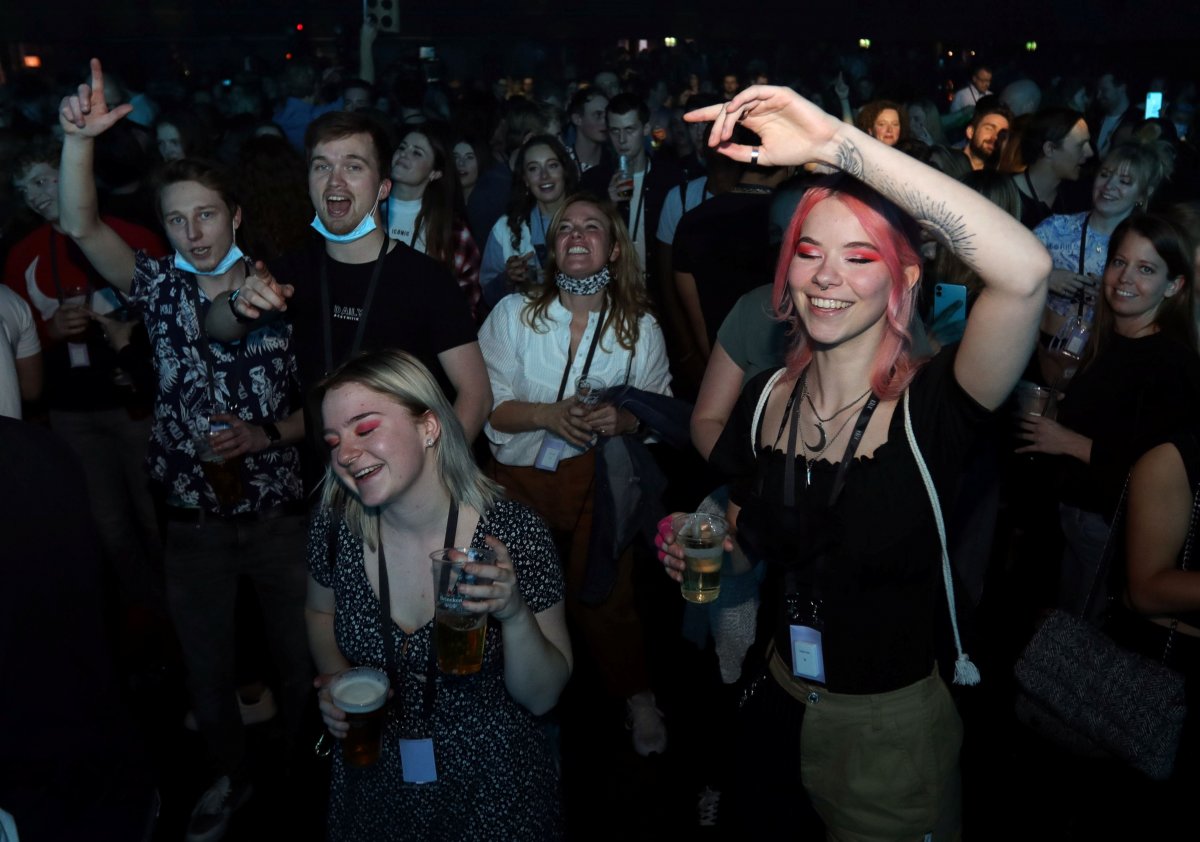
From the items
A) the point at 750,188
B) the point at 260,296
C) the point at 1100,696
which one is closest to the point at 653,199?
the point at 750,188

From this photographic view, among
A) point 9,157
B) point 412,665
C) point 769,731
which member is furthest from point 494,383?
point 9,157

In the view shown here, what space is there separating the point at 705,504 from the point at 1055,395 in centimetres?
154

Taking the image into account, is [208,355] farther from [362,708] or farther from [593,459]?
[362,708]

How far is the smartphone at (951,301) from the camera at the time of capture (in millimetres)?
3672

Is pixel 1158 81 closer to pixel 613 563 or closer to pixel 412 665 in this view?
pixel 613 563

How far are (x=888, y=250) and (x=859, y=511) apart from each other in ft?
1.76

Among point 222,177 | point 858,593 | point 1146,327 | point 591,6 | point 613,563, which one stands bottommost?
point 613,563

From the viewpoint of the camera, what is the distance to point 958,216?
186 centimetres

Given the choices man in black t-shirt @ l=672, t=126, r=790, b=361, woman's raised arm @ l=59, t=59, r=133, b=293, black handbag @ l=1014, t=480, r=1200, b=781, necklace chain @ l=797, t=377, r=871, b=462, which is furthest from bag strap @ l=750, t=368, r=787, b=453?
woman's raised arm @ l=59, t=59, r=133, b=293

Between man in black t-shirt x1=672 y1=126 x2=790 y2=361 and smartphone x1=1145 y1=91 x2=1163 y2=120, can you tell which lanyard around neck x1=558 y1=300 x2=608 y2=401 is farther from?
smartphone x1=1145 y1=91 x2=1163 y2=120

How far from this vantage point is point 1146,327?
3.69m

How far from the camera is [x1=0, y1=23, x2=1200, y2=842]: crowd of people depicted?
7.00 ft

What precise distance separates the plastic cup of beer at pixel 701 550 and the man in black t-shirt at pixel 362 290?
1.16 meters

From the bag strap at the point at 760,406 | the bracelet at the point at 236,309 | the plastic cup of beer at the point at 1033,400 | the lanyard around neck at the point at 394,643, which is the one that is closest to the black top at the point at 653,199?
the plastic cup of beer at the point at 1033,400
